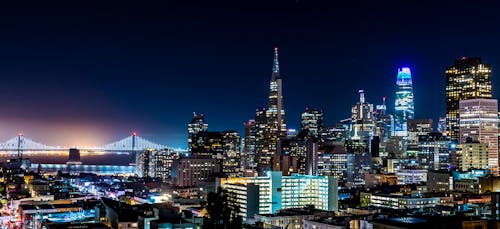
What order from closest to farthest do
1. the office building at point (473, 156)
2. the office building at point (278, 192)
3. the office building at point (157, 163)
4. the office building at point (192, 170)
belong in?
1. the office building at point (278, 192)
2. the office building at point (473, 156)
3. the office building at point (192, 170)
4. the office building at point (157, 163)

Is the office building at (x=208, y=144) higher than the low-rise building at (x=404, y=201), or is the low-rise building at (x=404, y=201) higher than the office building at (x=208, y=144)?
the office building at (x=208, y=144)

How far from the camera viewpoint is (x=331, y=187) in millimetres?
55094

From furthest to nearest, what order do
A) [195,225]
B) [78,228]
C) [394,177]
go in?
[394,177]
[78,228]
[195,225]

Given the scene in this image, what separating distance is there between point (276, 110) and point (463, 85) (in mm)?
40015

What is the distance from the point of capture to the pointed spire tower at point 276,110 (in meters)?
124

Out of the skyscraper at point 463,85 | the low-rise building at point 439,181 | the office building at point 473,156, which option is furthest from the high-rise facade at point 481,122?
the low-rise building at point 439,181

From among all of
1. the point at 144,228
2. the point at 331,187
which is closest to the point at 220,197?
the point at 144,228

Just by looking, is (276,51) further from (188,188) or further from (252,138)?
(188,188)

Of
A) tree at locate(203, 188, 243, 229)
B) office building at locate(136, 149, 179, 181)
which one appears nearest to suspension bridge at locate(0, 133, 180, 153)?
office building at locate(136, 149, 179, 181)

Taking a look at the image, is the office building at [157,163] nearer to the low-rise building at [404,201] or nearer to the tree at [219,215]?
the low-rise building at [404,201]

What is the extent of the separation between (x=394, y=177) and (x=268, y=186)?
121ft

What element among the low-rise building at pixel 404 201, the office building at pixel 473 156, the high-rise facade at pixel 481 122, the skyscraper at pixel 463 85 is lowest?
the low-rise building at pixel 404 201

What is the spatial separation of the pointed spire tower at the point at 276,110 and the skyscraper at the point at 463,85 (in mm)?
34423

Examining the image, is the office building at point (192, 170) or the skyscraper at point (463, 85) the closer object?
the office building at point (192, 170)
